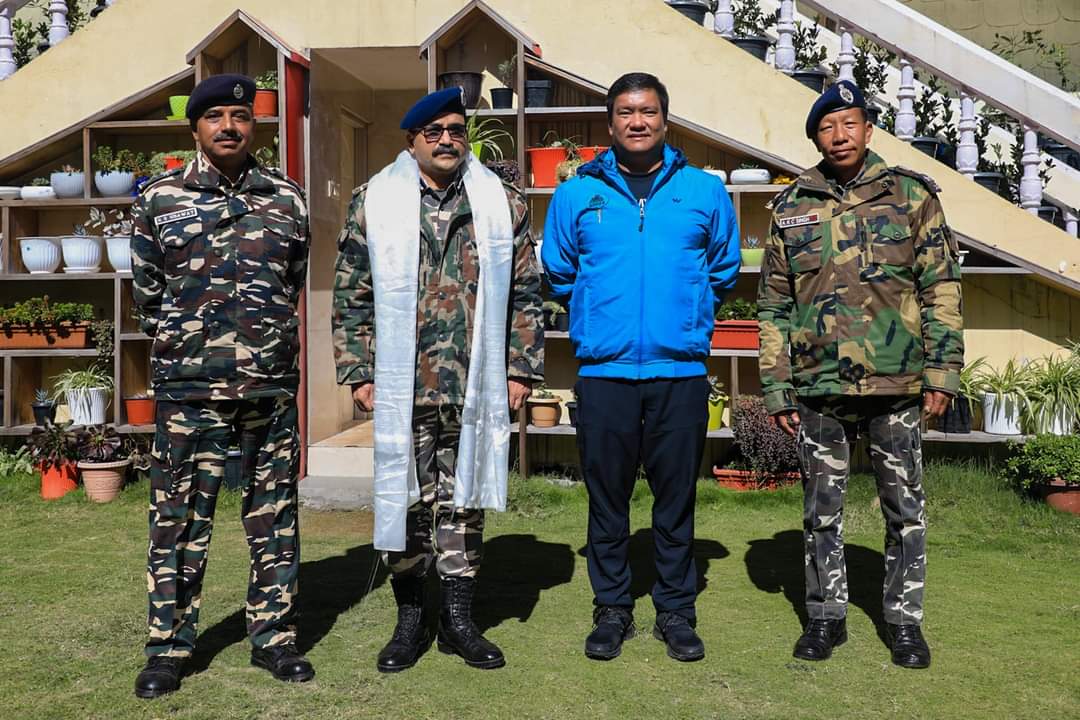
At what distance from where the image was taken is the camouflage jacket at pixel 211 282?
3.24 metres

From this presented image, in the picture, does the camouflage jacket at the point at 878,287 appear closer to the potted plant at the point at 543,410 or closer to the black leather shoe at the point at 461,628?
the black leather shoe at the point at 461,628

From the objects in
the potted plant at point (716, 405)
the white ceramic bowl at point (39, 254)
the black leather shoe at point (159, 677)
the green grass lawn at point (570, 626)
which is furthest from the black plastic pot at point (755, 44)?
the black leather shoe at point (159, 677)

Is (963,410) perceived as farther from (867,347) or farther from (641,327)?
(641,327)

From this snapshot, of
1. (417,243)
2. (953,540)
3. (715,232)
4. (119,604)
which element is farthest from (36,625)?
(953,540)

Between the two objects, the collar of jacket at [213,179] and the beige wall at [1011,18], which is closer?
the collar of jacket at [213,179]

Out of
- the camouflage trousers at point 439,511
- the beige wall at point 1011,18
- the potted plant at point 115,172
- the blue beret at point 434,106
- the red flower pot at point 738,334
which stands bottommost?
the camouflage trousers at point 439,511

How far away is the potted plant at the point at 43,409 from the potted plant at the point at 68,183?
126cm

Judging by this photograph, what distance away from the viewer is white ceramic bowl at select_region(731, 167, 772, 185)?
631 cm

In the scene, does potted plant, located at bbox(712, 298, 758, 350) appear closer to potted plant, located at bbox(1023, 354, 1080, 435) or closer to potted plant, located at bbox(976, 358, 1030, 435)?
potted plant, located at bbox(976, 358, 1030, 435)

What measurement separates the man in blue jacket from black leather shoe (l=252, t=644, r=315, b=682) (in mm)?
925

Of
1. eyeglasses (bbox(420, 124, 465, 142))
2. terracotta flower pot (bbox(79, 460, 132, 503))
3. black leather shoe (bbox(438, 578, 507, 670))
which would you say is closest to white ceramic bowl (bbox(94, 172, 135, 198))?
terracotta flower pot (bbox(79, 460, 132, 503))

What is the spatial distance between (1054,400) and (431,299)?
408cm

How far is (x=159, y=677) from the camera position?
3180mm

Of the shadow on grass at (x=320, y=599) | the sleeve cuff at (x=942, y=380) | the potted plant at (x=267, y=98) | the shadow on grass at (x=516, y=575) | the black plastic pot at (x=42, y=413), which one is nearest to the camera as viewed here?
the sleeve cuff at (x=942, y=380)
